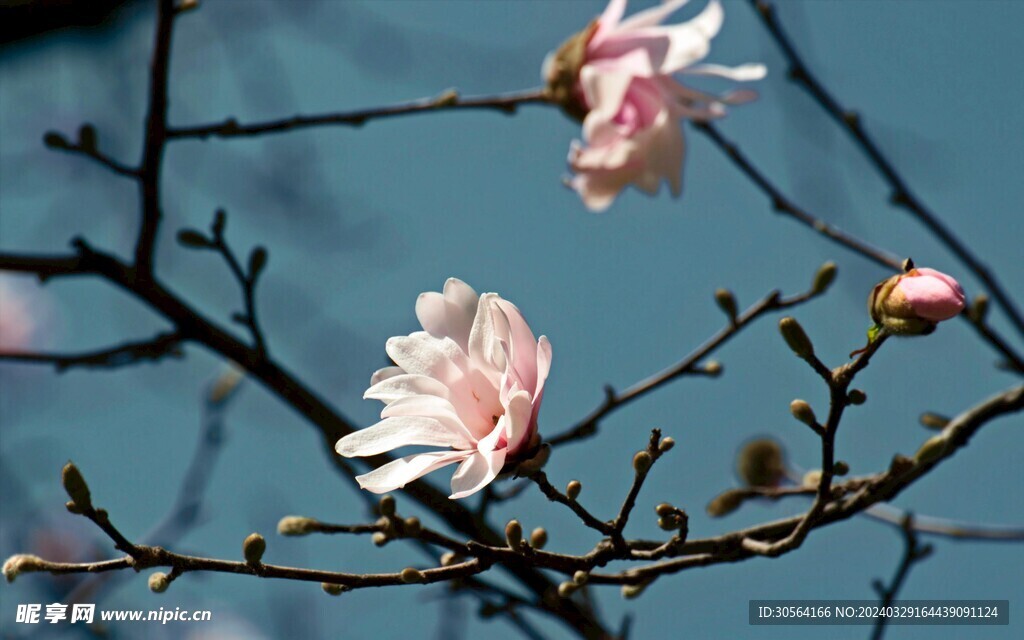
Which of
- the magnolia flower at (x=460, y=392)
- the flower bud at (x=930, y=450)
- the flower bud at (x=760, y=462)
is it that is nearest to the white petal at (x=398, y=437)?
the magnolia flower at (x=460, y=392)

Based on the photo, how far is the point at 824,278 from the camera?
1262 mm

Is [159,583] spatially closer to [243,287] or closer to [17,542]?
[243,287]

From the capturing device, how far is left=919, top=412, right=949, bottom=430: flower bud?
3.96 ft

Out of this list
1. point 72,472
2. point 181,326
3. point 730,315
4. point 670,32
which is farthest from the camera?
point 181,326

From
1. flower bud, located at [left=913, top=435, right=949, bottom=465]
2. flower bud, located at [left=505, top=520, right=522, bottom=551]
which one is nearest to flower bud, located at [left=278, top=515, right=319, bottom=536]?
flower bud, located at [left=505, top=520, right=522, bottom=551]

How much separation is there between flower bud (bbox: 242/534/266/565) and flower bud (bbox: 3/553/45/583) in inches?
7.4

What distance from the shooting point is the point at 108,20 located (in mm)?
1506

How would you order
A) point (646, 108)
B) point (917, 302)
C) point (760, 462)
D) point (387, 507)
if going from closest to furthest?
1. point (917, 302)
2. point (387, 507)
3. point (646, 108)
4. point (760, 462)

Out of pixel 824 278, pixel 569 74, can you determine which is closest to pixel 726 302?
pixel 824 278

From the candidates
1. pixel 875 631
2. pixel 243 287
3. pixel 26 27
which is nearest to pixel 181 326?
pixel 243 287

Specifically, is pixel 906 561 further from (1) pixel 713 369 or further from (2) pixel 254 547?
(2) pixel 254 547

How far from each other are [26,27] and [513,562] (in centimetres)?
99

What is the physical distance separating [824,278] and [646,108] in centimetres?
34

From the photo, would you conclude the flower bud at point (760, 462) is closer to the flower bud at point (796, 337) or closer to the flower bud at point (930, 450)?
the flower bud at point (930, 450)
